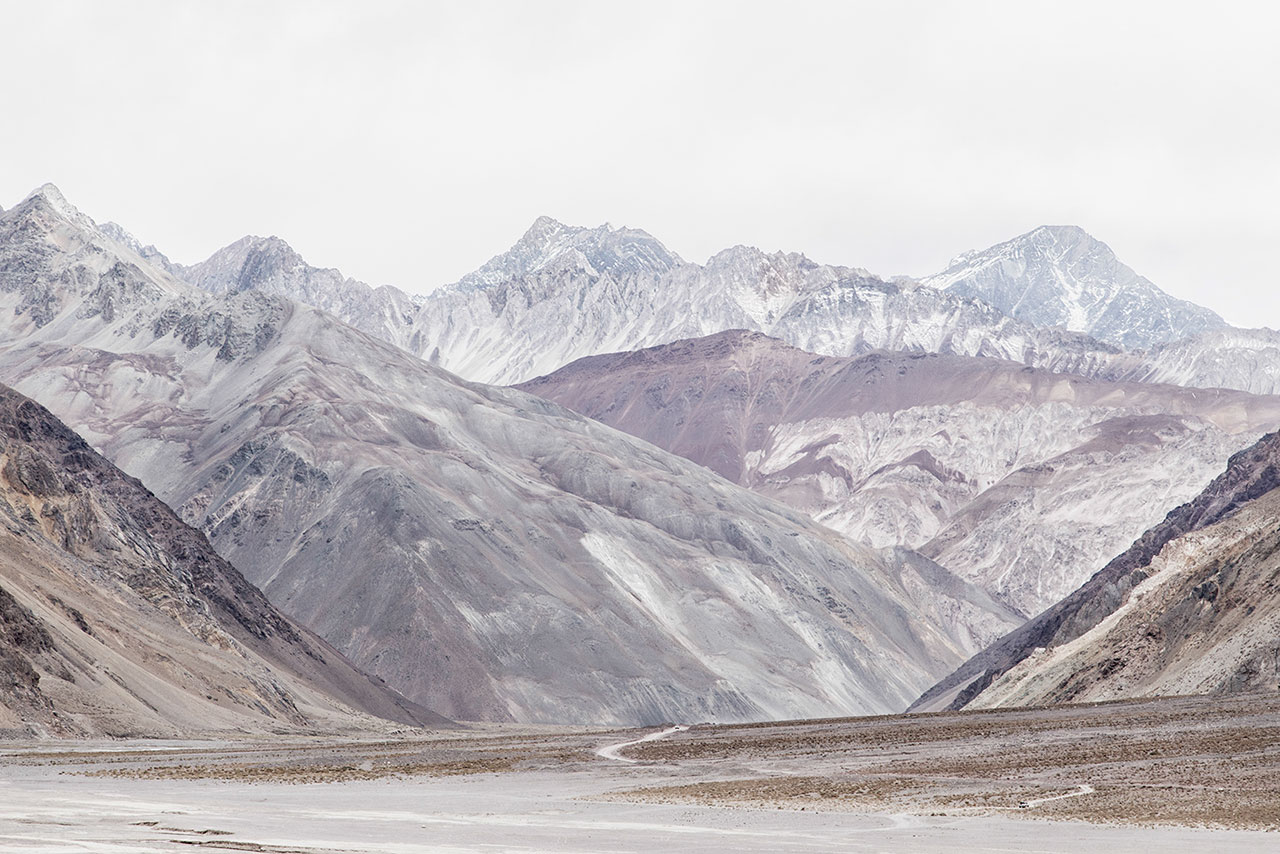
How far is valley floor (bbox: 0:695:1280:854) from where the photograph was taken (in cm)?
3494

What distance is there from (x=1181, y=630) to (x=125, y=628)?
7372 centimetres

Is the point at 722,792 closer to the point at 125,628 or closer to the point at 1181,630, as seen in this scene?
the point at 1181,630

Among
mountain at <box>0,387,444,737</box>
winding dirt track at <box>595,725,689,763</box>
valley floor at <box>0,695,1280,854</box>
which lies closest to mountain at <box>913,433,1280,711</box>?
valley floor at <box>0,695,1280,854</box>

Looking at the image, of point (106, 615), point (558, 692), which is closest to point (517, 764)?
point (106, 615)

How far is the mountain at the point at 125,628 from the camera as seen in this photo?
292 ft

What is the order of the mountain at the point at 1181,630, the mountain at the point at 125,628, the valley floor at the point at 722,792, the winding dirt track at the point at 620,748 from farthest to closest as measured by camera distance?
the mountain at the point at 125,628 → the mountain at the point at 1181,630 → the winding dirt track at the point at 620,748 → the valley floor at the point at 722,792

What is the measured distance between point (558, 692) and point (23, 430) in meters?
66.5

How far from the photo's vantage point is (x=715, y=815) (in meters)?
43.0

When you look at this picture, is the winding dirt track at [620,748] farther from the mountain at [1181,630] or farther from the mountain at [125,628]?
the mountain at [125,628]

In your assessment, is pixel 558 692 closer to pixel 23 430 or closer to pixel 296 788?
pixel 23 430

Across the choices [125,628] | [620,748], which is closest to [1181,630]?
[620,748]

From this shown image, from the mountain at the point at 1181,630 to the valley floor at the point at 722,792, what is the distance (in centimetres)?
636

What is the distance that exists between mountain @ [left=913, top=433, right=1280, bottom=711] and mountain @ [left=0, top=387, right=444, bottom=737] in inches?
2185

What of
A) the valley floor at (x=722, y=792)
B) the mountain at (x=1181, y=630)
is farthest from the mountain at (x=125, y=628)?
the mountain at (x=1181, y=630)
